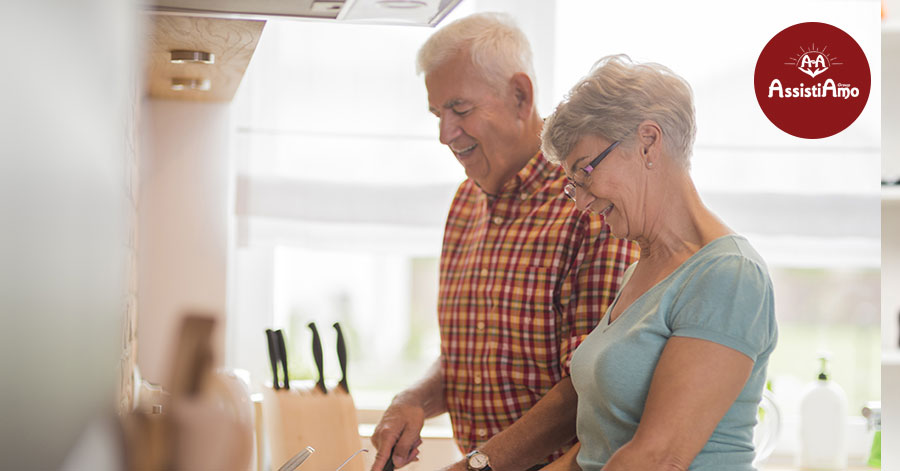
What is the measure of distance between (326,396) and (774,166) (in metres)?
1.29

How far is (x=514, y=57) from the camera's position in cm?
110

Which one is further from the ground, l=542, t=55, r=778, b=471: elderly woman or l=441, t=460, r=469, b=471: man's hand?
l=542, t=55, r=778, b=471: elderly woman

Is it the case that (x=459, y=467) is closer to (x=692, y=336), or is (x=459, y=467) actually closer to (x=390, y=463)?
(x=390, y=463)

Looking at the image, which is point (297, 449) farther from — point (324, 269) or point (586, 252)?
point (324, 269)

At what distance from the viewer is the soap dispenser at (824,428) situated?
1.72 meters

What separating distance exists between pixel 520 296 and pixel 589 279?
9cm

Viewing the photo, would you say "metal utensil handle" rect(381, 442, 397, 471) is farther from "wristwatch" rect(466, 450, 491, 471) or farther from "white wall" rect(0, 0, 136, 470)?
"white wall" rect(0, 0, 136, 470)

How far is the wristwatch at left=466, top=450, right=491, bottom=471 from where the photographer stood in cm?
96

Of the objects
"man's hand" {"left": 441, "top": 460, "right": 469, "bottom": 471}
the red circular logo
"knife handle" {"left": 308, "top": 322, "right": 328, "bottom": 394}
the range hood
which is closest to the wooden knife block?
"knife handle" {"left": 308, "top": 322, "right": 328, "bottom": 394}

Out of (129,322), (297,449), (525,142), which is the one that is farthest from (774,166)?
(129,322)

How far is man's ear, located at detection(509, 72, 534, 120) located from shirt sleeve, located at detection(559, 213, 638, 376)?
175 millimetres

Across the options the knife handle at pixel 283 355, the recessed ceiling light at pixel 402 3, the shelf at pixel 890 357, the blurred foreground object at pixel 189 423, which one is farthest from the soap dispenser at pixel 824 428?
the blurred foreground object at pixel 189 423

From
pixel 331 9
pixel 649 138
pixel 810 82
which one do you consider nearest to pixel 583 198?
pixel 649 138

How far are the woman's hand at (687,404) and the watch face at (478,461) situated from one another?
235 millimetres
